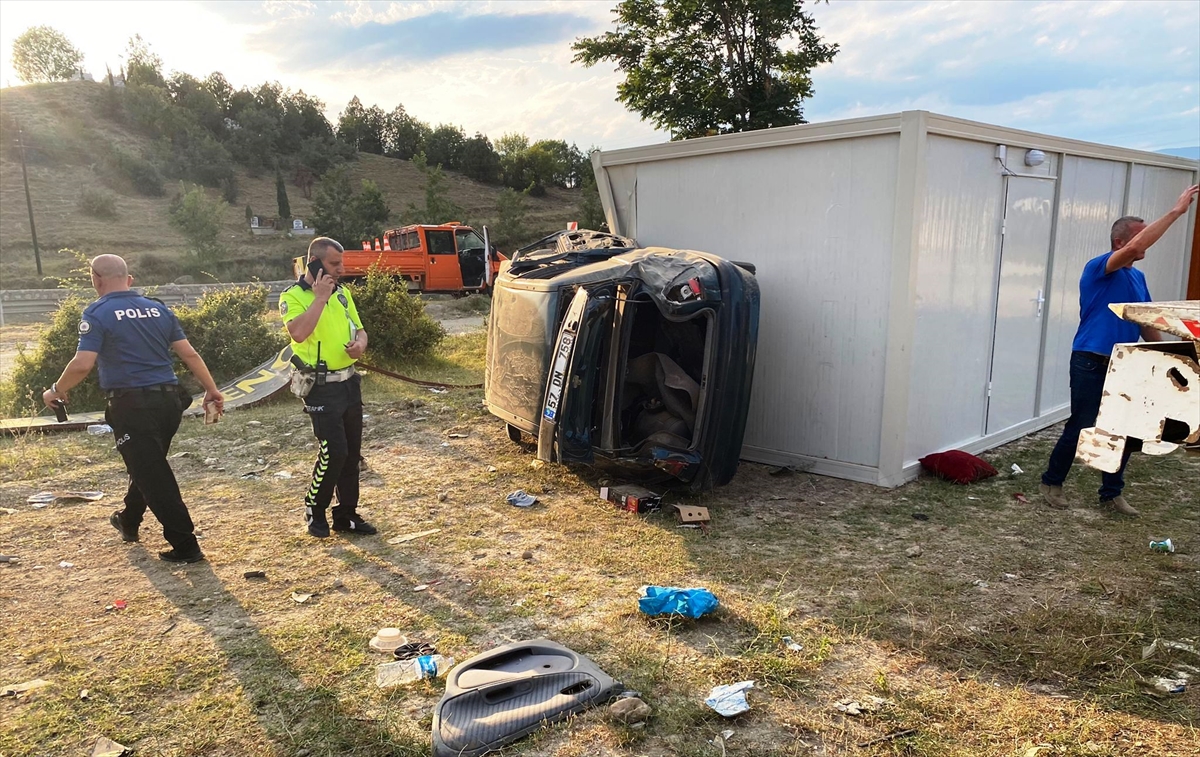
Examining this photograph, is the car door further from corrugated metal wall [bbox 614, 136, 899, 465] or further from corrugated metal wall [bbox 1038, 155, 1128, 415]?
corrugated metal wall [bbox 1038, 155, 1128, 415]

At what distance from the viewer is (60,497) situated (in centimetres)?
618

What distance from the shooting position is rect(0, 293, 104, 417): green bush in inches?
381

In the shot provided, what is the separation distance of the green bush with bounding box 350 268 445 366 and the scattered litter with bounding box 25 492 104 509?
18.1ft

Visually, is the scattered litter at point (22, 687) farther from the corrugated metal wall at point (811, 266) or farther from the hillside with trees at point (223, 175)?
the hillside with trees at point (223, 175)

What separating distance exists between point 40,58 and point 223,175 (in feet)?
135

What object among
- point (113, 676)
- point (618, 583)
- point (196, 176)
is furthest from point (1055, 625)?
point (196, 176)

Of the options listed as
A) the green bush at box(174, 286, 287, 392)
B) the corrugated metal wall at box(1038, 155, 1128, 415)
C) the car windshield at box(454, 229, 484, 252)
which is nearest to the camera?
the corrugated metal wall at box(1038, 155, 1128, 415)

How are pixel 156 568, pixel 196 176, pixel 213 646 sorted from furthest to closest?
pixel 196 176, pixel 156 568, pixel 213 646

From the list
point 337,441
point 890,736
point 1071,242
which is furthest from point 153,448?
point 1071,242

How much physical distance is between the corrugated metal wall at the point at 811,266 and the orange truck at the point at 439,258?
15113mm

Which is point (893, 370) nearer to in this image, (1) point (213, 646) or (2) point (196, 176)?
(1) point (213, 646)

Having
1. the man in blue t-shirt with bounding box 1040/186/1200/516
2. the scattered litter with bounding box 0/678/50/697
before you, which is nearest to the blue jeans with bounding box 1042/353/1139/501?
the man in blue t-shirt with bounding box 1040/186/1200/516

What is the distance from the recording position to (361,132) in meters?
66.0

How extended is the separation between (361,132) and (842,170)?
66748 mm
